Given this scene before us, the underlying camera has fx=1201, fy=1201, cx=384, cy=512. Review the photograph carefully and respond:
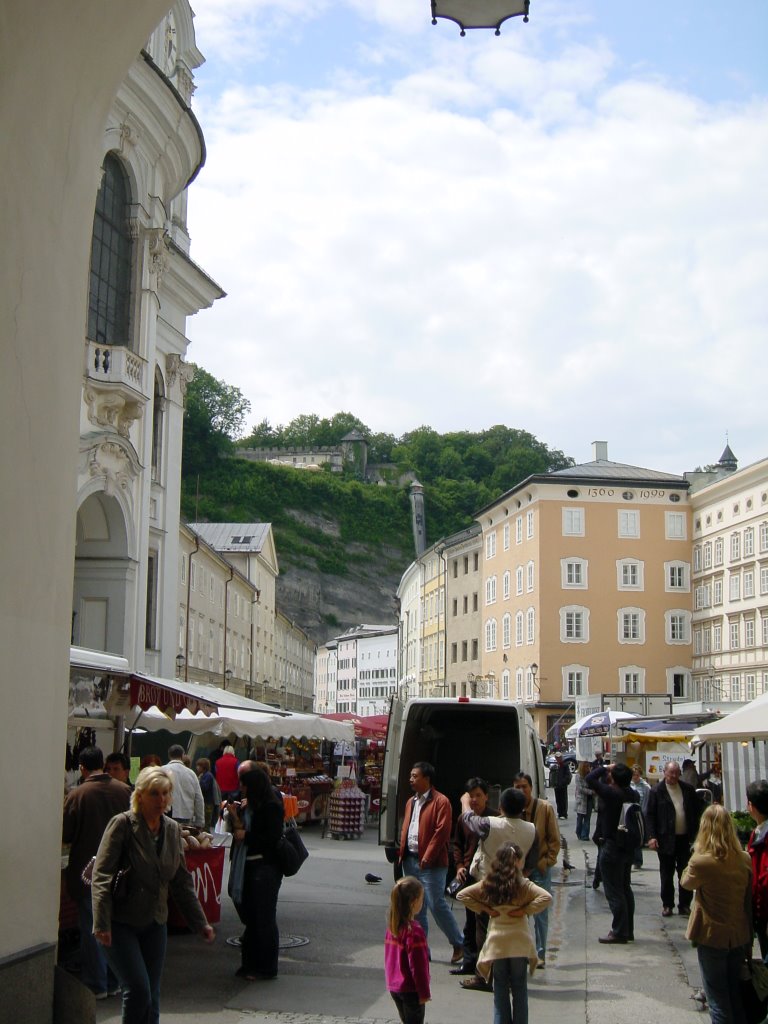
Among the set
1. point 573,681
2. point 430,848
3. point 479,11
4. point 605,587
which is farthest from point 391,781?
point 605,587

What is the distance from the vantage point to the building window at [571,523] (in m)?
71.1

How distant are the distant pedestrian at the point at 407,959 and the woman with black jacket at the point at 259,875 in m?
2.73

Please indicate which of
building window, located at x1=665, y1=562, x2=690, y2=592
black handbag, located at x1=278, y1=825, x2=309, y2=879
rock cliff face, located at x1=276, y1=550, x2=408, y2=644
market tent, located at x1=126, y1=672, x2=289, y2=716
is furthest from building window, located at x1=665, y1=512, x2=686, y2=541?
rock cliff face, located at x1=276, y1=550, x2=408, y2=644

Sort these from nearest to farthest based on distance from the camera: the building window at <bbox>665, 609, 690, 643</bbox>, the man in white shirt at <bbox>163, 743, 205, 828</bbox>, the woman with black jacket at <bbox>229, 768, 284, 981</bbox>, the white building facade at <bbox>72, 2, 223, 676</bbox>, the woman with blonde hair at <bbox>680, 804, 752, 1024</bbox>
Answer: the woman with blonde hair at <bbox>680, 804, 752, 1024</bbox>
the woman with black jacket at <bbox>229, 768, 284, 981</bbox>
the man in white shirt at <bbox>163, 743, 205, 828</bbox>
the white building facade at <bbox>72, 2, 223, 676</bbox>
the building window at <bbox>665, 609, 690, 643</bbox>

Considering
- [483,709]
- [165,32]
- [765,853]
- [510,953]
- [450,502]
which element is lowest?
[510,953]

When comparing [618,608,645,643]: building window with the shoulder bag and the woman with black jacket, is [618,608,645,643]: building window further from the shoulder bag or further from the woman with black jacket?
the shoulder bag

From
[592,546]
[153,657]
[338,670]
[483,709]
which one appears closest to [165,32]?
[153,657]

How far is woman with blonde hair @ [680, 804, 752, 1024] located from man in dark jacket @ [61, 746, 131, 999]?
4.24 m

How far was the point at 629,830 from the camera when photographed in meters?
11.9

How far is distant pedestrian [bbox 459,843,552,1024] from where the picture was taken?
7129 millimetres

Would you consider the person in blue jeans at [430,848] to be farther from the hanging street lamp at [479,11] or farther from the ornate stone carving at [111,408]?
the ornate stone carving at [111,408]

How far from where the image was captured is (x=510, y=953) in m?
7.13

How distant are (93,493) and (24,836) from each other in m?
17.2

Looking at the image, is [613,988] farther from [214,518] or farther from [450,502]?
[450,502]
